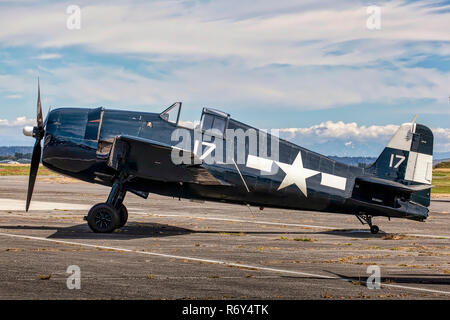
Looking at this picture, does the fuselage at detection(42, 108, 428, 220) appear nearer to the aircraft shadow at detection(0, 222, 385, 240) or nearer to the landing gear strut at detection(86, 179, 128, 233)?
the landing gear strut at detection(86, 179, 128, 233)

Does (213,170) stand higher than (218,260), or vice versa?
(213,170)

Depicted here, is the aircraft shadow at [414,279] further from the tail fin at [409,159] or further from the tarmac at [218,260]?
the tail fin at [409,159]

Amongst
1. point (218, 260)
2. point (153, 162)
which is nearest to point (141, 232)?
point (153, 162)

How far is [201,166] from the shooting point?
14.3 meters

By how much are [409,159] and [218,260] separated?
25.3ft

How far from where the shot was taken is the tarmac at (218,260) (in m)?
7.91

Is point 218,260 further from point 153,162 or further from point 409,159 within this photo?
point 409,159

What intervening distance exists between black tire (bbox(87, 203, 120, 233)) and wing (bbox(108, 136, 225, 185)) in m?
1.15

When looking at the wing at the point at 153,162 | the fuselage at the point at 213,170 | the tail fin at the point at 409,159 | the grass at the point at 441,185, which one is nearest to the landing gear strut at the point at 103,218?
the fuselage at the point at 213,170

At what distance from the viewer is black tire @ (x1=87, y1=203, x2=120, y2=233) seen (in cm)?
1454

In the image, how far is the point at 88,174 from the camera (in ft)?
48.4

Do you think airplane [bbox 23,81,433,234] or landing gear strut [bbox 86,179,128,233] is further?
landing gear strut [bbox 86,179,128,233]

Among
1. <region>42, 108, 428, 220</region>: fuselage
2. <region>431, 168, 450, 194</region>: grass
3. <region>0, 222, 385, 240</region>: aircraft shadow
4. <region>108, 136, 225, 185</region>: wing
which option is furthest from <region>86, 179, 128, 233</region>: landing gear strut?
<region>431, 168, 450, 194</region>: grass
